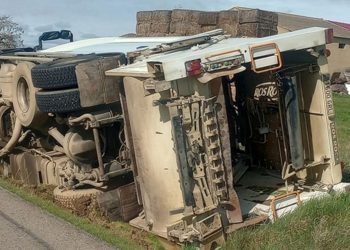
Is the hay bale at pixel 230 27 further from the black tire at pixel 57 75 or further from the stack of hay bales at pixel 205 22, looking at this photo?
the black tire at pixel 57 75

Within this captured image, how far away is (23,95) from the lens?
770cm

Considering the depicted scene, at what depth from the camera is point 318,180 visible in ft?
21.3

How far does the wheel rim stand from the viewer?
7586mm

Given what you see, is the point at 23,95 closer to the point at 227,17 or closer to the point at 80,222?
the point at 80,222

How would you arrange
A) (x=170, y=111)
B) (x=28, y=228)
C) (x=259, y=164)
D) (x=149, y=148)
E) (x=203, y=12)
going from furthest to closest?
(x=203, y=12)
(x=259, y=164)
(x=28, y=228)
(x=149, y=148)
(x=170, y=111)

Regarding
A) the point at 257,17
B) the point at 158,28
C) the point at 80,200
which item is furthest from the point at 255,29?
the point at 80,200

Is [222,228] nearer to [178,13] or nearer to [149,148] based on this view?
[149,148]

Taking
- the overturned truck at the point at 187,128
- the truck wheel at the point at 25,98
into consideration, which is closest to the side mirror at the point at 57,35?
the overturned truck at the point at 187,128

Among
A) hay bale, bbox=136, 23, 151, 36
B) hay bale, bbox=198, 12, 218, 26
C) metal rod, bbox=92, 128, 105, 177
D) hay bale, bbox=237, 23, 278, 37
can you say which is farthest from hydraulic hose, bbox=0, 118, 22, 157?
hay bale, bbox=136, 23, 151, 36

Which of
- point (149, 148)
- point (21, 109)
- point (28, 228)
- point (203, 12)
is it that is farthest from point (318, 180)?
point (203, 12)

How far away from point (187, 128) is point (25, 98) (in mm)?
3447

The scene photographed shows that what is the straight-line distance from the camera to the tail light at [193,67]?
4.98 meters

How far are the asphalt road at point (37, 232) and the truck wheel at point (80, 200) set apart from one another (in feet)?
1.10

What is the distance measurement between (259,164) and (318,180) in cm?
118
